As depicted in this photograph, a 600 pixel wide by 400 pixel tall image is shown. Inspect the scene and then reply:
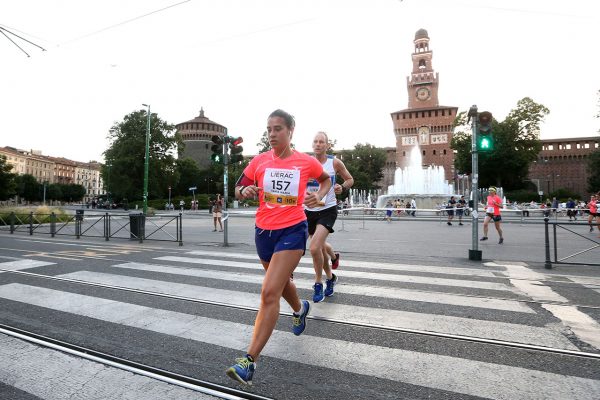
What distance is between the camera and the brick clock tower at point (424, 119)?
8225cm

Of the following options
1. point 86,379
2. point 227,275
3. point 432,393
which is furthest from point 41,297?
point 432,393

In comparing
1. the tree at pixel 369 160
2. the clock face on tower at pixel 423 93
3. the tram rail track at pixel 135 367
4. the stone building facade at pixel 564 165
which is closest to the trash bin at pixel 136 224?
the tram rail track at pixel 135 367

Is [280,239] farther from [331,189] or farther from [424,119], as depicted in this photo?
[424,119]

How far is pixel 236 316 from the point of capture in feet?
13.0

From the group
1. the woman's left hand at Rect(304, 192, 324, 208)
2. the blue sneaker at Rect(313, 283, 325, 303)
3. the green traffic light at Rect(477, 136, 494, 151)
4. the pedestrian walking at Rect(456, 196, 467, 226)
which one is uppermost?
the green traffic light at Rect(477, 136, 494, 151)

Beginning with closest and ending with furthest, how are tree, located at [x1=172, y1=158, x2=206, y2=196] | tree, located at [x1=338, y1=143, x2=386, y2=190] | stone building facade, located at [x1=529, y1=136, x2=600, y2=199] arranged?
stone building facade, located at [x1=529, y1=136, x2=600, y2=199]
tree, located at [x1=172, y1=158, x2=206, y2=196]
tree, located at [x1=338, y1=143, x2=386, y2=190]

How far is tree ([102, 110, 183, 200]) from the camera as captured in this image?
4934 centimetres

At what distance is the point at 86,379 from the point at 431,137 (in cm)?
8797

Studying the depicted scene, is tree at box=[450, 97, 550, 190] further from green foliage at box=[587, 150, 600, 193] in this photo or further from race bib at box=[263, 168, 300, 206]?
race bib at box=[263, 168, 300, 206]

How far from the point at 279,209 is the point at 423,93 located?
91729 mm

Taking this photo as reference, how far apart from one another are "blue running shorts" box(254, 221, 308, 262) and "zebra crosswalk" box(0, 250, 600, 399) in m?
0.88

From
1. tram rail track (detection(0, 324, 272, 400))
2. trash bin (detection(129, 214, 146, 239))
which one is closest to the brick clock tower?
trash bin (detection(129, 214, 146, 239))

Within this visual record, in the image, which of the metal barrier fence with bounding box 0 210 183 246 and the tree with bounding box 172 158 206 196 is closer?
the metal barrier fence with bounding box 0 210 183 246

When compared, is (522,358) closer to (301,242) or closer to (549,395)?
(549,395)
